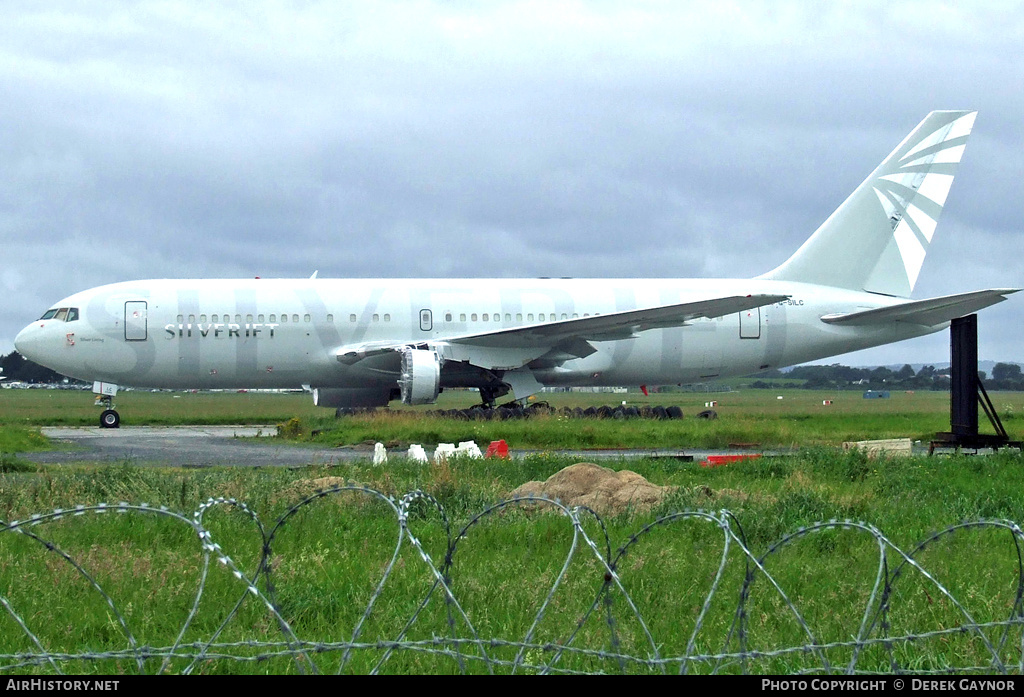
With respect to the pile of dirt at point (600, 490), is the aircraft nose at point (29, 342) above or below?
above

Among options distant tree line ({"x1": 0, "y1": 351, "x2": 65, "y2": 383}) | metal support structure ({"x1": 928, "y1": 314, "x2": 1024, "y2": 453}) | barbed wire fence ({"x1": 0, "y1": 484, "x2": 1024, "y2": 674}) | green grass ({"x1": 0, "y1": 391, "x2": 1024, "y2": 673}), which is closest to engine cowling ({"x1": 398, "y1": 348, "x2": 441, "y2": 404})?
green grass ({"x1": 0, "y1": 391, "x2": 1024, "y2": 673})

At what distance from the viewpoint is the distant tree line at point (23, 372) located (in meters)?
64.2

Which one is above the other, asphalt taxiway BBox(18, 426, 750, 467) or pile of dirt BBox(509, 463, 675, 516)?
pile of dirt BBox(509, 463, 675, 516)

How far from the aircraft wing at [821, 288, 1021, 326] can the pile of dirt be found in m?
14.9

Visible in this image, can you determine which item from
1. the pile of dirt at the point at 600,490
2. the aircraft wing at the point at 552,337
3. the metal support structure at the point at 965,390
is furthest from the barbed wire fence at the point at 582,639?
the aircraft wing at the point at 552,337

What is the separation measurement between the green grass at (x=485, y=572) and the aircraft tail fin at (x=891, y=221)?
58.2 feet

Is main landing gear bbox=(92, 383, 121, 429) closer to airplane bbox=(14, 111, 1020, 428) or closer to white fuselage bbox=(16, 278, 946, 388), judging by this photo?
airplane bbox=(14, 111, 1020, 428)

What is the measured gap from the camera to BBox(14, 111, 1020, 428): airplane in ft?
87.0

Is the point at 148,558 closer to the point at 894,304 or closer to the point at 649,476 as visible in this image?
the point at 649,476

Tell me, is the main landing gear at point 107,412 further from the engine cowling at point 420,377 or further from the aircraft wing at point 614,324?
the aircraft wing at point 614,324

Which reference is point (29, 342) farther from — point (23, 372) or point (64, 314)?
point (23, 372)

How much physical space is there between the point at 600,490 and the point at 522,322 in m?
16.6

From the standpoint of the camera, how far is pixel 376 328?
27.2m

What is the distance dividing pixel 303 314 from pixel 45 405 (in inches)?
659
